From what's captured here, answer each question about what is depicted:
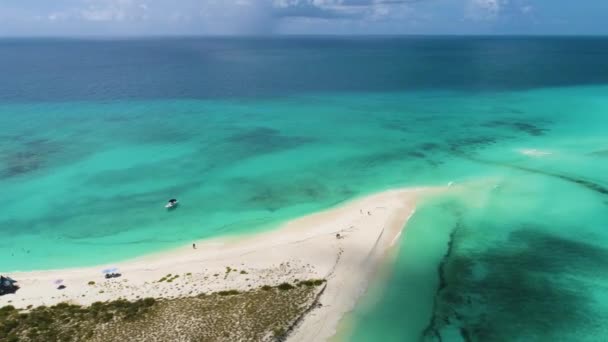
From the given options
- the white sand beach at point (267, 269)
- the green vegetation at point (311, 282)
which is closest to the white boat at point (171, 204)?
the white sand beach at point (267, 269)

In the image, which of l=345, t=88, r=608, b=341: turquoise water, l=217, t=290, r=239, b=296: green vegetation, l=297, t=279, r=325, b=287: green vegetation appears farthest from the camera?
l=297, t=279, r=325, b=287: green vegetation

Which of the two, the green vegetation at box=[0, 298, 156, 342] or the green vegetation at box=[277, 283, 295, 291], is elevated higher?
the green vegetation at box=[0, 298, 156, 342]

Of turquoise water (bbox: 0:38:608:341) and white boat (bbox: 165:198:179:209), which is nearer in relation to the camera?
turquoise water (bbox: 0:38:608:341)

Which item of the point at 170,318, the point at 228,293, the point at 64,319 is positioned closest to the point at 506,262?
the point at 228,293

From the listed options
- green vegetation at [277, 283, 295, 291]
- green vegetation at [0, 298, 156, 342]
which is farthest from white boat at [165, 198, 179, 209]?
green vegetation at [277, 283, 295, 291]

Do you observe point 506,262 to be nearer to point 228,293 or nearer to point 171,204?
point 228,293

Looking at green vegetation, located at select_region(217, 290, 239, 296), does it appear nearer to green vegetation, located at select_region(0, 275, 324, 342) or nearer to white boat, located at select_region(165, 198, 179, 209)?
green vegetation, located at select_region(0, 275, 324, 342)

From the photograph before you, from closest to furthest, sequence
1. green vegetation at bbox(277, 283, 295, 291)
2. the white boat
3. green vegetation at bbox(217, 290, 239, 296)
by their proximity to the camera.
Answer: green vegetation at bbox(217, 290, 239, 296) → green vegetation at bbox(277, 283, 295, 291) → the white boat
